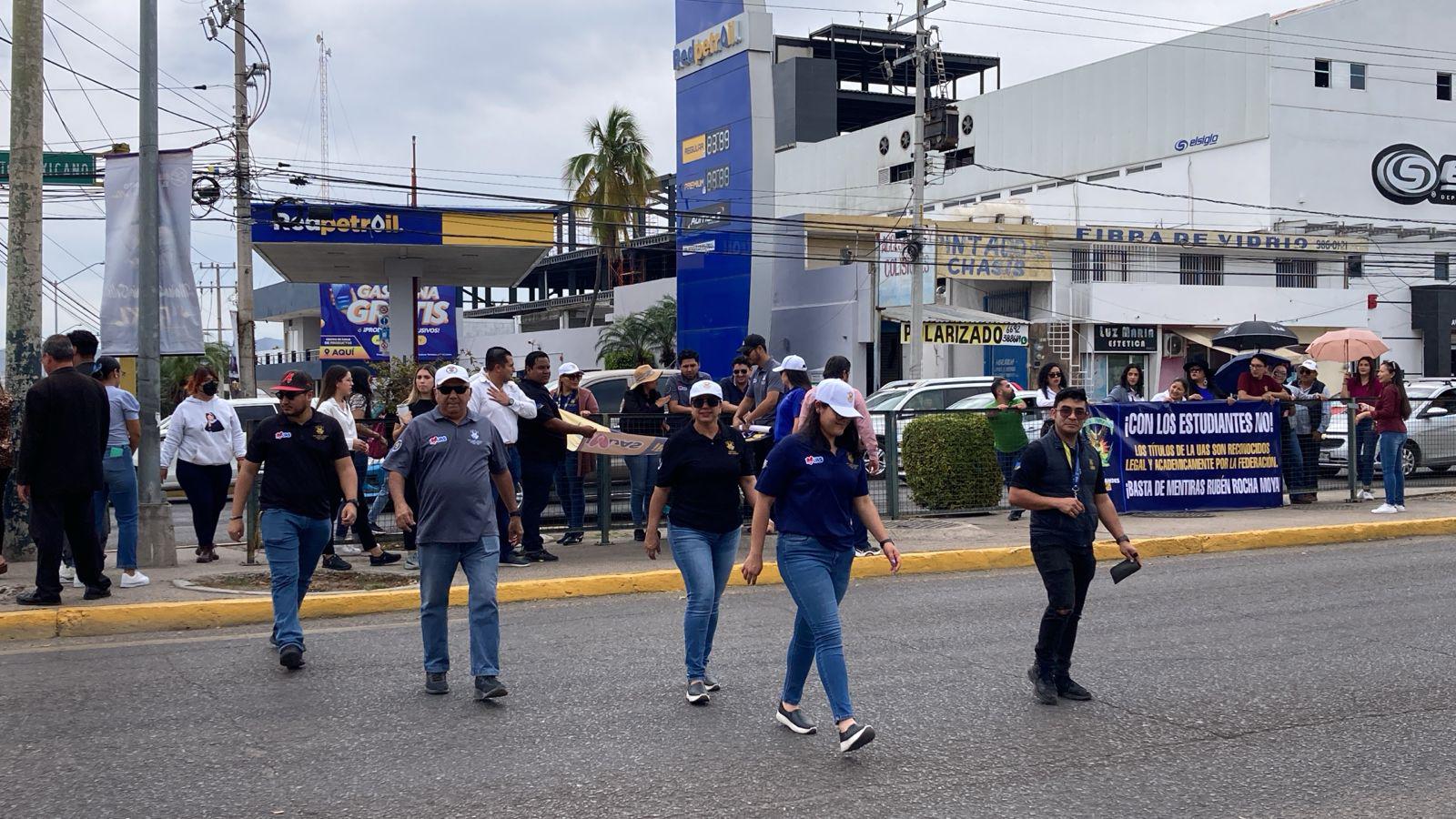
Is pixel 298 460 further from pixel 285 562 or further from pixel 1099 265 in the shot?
pixel 1099 265

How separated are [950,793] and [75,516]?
6.84 meters

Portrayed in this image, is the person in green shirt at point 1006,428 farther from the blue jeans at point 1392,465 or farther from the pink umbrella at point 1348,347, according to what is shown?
the pink umbrella at point 1348,347

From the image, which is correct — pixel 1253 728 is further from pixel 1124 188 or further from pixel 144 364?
pixel 1124 188

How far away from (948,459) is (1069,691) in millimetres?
7942

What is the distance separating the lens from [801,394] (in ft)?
36.6

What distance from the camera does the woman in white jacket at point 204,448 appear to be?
11.7 meters

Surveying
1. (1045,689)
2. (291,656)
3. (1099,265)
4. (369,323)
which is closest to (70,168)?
(291,656)

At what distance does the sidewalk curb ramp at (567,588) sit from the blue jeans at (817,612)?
4.44 metres

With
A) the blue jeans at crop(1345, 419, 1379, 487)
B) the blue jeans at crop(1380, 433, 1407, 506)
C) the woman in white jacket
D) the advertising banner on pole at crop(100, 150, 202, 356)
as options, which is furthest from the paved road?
the blue jeans at crop(1345, 419, 1379, 487)

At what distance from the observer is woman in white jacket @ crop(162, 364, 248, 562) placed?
11.7m

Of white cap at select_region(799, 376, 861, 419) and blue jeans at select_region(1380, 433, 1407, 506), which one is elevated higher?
white cap at select_region(799, 376, 861, 419)

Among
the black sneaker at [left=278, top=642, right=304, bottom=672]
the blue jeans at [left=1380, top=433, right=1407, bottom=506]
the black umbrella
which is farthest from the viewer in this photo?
the black umbrella

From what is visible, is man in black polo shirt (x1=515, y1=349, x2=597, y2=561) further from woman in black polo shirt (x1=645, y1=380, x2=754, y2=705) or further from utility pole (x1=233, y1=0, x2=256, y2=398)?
utility pole (x1=233, y1=0, x2=256, y2=398)

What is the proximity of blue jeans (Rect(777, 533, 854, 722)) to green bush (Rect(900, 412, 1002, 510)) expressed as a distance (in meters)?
8.65
